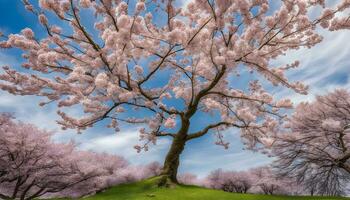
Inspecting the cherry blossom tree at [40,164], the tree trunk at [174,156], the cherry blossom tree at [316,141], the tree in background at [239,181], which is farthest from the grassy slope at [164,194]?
the tree in background at [239,181]

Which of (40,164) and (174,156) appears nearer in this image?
(174,156)

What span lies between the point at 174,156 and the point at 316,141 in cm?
943

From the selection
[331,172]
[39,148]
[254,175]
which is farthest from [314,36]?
[254,175]

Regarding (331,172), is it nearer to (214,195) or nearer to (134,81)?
(214,195)

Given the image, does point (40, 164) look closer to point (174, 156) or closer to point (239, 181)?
point (174, 156)

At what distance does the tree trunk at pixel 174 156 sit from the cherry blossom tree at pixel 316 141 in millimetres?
5924

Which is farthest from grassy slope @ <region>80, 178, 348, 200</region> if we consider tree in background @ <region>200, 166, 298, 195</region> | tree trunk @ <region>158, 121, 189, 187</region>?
tree in background @ <region>200, 166, 298, 195</region>

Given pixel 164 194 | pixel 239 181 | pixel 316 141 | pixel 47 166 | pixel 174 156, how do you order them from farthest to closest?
pixel 239 181 < pixel 47 166 < pixel 316 141 < pixel 174 156 < pixel 164 194

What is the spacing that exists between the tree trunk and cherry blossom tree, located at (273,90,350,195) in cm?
592

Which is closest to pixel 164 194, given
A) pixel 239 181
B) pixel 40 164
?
pixel 40 164

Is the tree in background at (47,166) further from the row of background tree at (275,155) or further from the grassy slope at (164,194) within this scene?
the grassy slope at (164,194)

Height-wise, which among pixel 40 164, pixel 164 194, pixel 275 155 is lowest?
pixel 164 194

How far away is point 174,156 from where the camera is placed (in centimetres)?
1806

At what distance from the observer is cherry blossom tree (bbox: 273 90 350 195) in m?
20.0
